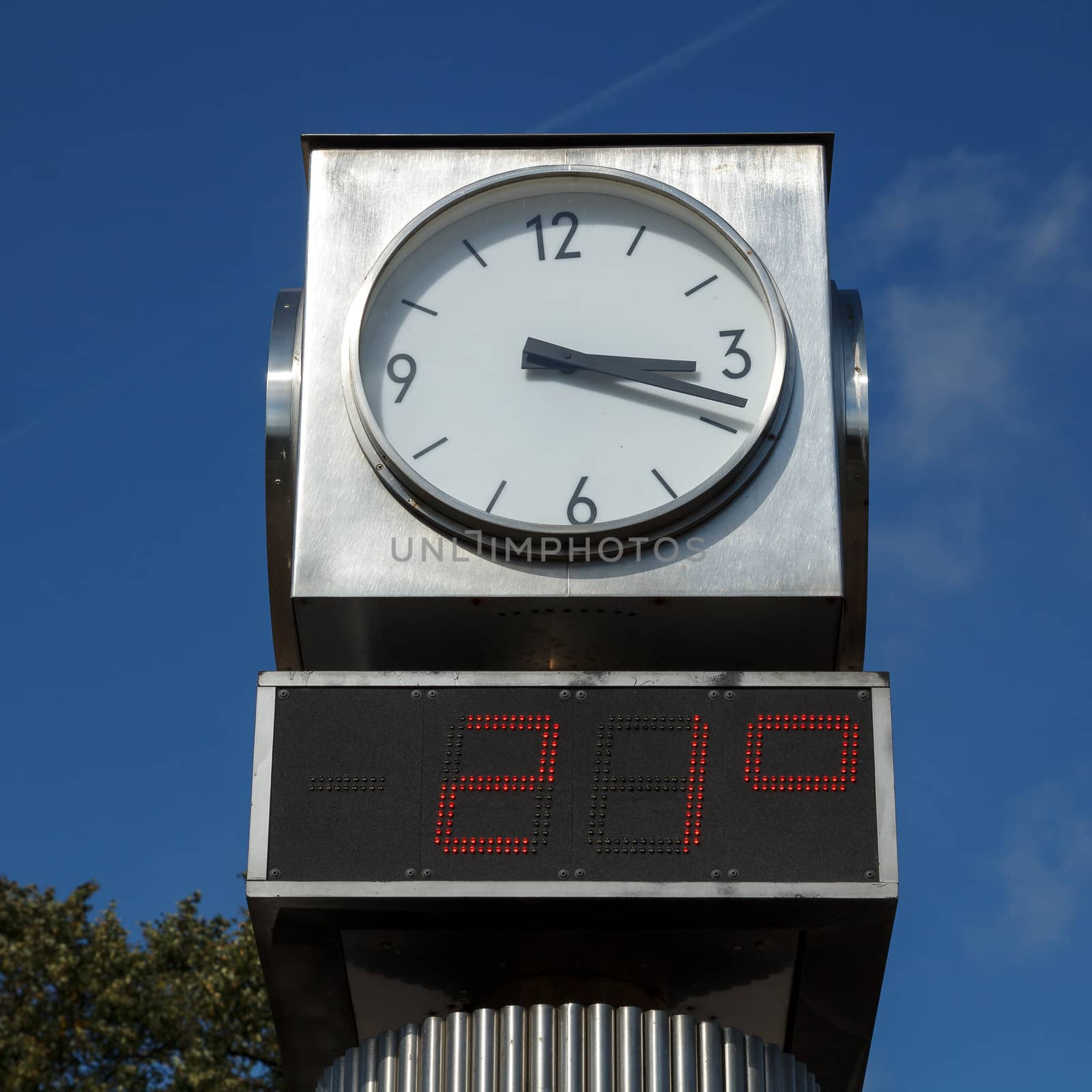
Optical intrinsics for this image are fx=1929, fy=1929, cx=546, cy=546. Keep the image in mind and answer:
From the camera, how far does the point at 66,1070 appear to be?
19.7m

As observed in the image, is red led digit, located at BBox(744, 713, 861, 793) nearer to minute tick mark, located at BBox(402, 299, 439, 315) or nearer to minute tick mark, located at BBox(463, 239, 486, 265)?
minute tick mark, located at BBox(402, 299, 439, 315)

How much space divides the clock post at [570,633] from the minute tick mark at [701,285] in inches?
1.2

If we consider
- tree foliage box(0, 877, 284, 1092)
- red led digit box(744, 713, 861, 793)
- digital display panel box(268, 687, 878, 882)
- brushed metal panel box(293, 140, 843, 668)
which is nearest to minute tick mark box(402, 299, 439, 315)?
brushed metal panel box(293, 140, 843, 668)

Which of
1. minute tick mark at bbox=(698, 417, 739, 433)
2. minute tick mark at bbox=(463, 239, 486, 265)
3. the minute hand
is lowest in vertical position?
minute tick mark at bbox=(698, 417, 739, 433)

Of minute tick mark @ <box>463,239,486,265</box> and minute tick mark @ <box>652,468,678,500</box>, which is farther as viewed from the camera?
minute tick mark @ <box>463,239,486,265</box>

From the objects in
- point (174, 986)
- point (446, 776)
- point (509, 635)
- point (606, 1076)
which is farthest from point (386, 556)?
point (174, 986)

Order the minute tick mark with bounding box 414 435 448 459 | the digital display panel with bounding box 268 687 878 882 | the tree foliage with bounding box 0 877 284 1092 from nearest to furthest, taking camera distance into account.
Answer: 1. the digital display panel with bounding box 268 687 878 882
2. the minute tick mark with bounding box 414 435 448 459
3. the tree foliage with bounding box 0 877 284 1092

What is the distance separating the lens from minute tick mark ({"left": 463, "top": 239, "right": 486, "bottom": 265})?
8.23m

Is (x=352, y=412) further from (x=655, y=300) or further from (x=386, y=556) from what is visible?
(x=655, y=300)

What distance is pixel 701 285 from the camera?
8125 millimetres

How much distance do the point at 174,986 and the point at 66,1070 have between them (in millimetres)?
1344

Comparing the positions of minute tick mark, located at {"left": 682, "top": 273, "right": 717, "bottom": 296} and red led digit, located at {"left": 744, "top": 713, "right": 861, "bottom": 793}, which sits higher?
minute tick mark, located at {"left": 682, "top": 273, "right": 717, "bottom": 296}

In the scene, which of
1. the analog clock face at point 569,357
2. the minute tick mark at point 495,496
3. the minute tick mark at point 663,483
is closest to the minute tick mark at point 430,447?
the analog clock face at point 569,357

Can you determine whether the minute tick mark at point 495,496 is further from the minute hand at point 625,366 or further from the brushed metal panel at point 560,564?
the minute hand at point 625,366
